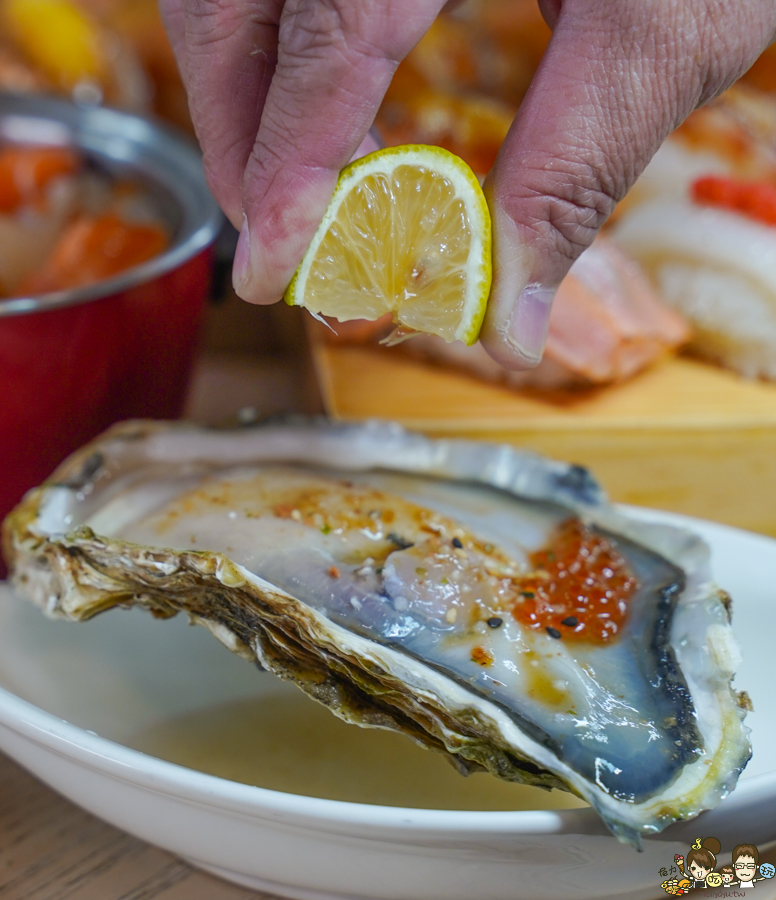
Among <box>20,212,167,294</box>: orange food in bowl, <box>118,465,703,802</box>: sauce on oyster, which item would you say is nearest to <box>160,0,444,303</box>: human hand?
<box>118,465,703,802</box>: sauce on oyster

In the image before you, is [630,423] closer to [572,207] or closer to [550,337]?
[550,337]

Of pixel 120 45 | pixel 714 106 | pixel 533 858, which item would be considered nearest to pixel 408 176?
pixel 533 858

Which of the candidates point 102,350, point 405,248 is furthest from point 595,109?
point 102,350

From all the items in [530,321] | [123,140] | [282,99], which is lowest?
[123,140]

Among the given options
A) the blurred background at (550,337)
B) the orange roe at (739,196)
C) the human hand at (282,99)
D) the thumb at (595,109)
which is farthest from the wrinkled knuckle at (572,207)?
the orange roe at (739,196)

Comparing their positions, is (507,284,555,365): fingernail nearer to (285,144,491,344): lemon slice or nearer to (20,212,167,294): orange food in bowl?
(285,144,491,344): lemon slice

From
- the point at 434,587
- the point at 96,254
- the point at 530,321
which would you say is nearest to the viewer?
the point at 530,321

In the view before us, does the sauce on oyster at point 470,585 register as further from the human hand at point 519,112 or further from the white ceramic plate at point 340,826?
the human hand at point 519,112
